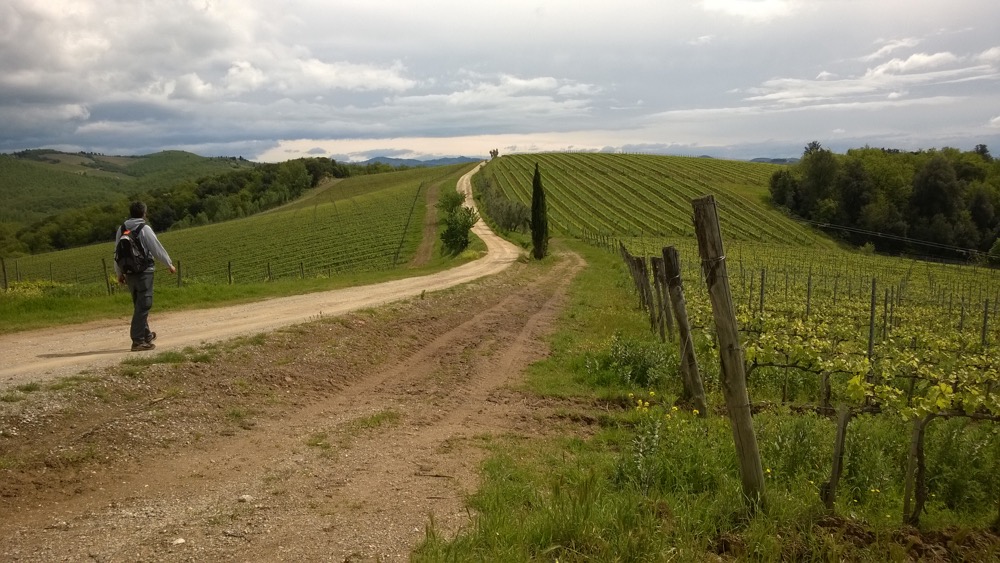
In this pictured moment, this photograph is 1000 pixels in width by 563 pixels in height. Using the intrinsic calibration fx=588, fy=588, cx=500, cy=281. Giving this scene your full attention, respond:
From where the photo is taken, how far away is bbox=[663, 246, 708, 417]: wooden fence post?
8.02 meters

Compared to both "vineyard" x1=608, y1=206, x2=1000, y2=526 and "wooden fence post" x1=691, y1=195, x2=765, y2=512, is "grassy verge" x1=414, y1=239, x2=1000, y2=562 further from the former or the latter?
"wooden fence post" x1=691, y1=195, x2=765, y2=512

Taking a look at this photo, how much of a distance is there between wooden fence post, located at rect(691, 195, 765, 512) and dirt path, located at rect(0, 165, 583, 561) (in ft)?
8.06

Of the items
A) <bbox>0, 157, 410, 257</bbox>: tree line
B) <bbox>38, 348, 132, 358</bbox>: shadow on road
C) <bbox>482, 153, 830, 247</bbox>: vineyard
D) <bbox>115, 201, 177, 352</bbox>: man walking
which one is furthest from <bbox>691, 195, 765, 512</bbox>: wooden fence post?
<bbox>0, 157, 410, 257</bbox>: tree line

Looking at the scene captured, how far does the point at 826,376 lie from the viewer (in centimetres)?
794

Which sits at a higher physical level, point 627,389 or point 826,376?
point 826,376

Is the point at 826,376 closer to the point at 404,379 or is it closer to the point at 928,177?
the point at 404,379

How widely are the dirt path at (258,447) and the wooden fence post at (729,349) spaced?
2.46 meters

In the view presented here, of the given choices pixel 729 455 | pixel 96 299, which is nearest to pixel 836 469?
pixel 729 455

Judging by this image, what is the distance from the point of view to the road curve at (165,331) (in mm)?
8219

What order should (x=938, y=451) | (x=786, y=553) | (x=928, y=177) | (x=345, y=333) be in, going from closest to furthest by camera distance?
(x=786, y=553) → (x=938, y=451) → (x=345, y=333) → (x=928, y=177)

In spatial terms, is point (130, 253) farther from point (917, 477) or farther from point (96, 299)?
point (917, 477)

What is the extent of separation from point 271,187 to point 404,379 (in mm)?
113092

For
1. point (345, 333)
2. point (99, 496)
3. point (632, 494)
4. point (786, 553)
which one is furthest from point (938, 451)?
point (345, 333)

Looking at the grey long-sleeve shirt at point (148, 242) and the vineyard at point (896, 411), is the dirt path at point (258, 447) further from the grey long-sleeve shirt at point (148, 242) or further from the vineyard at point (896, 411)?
the vineyard at point (896, 411)
